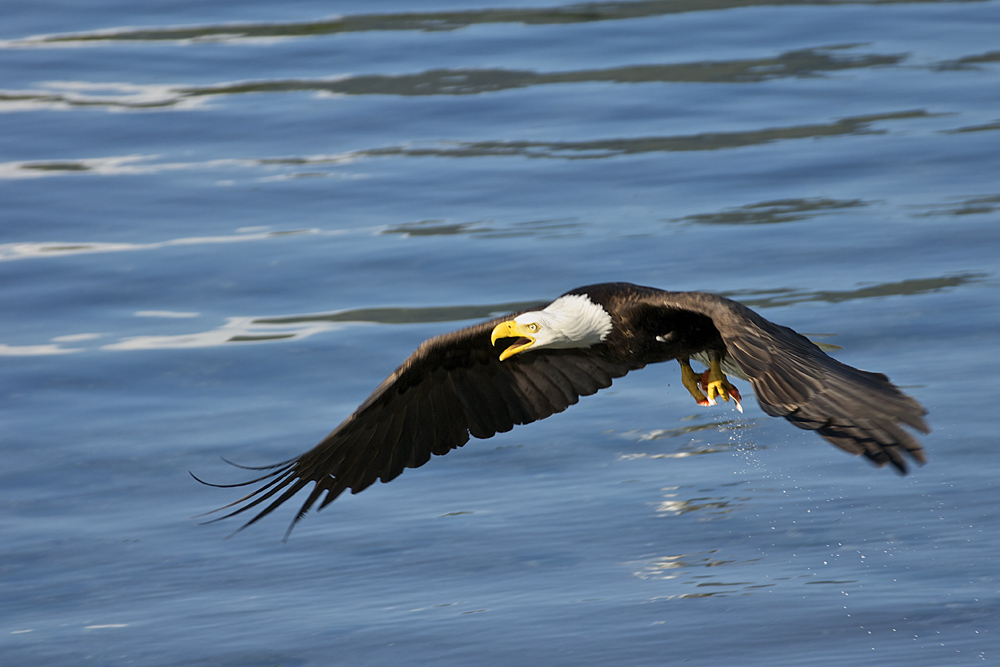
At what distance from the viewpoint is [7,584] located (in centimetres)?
623

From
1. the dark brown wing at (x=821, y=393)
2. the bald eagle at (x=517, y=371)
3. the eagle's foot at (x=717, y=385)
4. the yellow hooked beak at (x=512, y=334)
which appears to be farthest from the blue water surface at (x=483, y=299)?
the dark brown wing at (x=821, y=393)

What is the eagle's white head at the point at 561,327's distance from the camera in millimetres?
5383

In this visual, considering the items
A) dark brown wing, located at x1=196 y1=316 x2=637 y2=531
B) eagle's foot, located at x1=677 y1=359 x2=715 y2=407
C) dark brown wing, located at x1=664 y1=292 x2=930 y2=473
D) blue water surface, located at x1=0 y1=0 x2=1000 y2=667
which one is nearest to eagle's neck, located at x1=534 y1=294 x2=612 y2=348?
dark brown wing, located at x1=196 y1=316 x2=637 y2=531

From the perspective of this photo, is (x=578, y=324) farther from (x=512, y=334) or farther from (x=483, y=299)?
(x=483, y=299)

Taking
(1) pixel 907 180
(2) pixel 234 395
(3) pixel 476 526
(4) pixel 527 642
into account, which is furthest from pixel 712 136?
(4) pixel 527 642

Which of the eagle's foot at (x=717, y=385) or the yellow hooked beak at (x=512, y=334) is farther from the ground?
the yellow hooked beak at (x=512, y=334)

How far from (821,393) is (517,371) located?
1.92m

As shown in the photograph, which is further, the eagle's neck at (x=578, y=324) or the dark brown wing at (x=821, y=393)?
the eagle's neck at (x=578, y=324)

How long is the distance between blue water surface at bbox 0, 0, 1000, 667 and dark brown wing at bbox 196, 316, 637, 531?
62cm

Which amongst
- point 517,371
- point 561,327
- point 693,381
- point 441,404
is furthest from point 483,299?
point 561,327

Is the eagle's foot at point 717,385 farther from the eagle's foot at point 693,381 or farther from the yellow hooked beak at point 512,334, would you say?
the yellow hooked beak at point 512,334

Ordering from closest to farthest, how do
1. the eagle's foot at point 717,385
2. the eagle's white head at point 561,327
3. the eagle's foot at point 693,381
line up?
1. the eagle's white head at point 561,327
2. the eagle's foot at point 717,385
3. the eagle's foot at point 693,381

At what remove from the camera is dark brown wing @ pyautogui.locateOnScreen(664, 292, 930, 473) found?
3871 millimetres

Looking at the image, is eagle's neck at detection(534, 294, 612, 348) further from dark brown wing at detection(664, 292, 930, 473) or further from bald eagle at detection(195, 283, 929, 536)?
dark brown wing at detection(664, 292, 930, 473)
